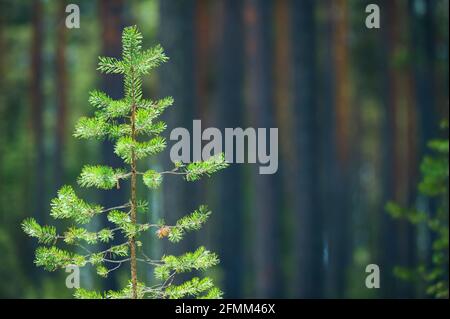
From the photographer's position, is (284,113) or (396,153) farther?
(284,113)

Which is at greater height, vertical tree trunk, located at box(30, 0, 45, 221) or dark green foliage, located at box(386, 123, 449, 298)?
vertical tree trunk, located at box(30, 0, 45, 221)

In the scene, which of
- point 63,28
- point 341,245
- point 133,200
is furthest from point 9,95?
point 133,200

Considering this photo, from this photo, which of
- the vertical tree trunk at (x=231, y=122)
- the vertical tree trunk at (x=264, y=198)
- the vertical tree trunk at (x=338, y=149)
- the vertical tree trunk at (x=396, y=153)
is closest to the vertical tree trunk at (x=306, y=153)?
A: the vertical tree trunk at (x=264, y=198)

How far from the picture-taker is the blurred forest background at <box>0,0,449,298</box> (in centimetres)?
1505

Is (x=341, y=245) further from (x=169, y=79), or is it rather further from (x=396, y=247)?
(x=169, y=79)

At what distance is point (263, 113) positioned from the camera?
1567cm

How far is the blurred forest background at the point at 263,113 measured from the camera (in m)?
15.0

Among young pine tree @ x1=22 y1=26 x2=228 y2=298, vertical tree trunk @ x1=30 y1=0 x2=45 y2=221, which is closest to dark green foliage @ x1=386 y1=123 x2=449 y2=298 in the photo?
young pine tree @ x1=22 y1=26 x2=228 y2=298

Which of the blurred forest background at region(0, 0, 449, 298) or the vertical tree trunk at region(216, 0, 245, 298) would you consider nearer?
the blurred forest background at region(0, 0, 449, 298)

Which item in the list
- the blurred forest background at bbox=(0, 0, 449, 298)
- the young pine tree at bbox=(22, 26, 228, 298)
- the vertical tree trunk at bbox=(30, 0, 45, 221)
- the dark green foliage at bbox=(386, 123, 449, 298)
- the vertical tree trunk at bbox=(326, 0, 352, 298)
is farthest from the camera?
the vertical tree trunk at bbox=(30, 0, 45, 221)

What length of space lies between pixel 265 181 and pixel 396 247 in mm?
6867

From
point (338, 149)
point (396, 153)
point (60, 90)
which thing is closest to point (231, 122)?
point (338, 149)

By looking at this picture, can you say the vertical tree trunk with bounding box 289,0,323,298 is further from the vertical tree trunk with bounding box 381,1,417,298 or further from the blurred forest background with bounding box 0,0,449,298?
the vertical tree trunk with bounding box 381,1,417,298

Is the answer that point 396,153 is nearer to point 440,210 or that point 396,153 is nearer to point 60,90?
point 60,90
